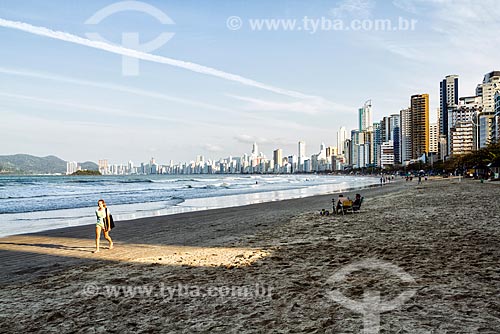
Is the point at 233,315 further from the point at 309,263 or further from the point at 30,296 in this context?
the point at 30,296

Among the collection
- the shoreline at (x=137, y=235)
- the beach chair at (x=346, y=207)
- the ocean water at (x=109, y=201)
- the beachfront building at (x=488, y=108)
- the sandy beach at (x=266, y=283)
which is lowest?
the ocean water at (x=109, y=201)

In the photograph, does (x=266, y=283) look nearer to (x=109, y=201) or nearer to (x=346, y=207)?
(x=346, y=207)

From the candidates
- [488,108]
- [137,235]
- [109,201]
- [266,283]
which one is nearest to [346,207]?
[137,235]

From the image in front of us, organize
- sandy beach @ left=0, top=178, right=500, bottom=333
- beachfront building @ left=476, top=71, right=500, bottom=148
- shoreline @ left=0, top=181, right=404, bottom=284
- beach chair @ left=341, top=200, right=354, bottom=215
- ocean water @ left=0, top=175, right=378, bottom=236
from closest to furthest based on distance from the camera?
sandy beach @ left=0, top=178, right=500, bottom=333
shoreline @ left=0, top=181, right=404, bottom=284
beach chair @ left=341, top=200, right=354, bottom=215
ocean water @ left=0, top=175, right=378, bottom=236
beachfront building @ left=476, top=71, right=500, bottom=148

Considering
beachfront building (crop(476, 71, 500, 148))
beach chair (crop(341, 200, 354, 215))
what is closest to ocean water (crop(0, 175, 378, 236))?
beach chair (crop(341, 200, 354, 215))

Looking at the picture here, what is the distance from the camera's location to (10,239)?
558 inches

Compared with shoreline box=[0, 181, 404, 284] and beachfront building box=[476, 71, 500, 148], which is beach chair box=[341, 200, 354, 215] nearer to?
shoreline box=[0, 181, 404, 284]

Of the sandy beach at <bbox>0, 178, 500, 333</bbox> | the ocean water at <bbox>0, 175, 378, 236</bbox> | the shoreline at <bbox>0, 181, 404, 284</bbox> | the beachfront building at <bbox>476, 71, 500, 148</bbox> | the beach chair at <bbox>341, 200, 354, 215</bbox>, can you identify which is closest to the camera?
the sandy beach at <bbox>0, 178, 500, 333</bbox>

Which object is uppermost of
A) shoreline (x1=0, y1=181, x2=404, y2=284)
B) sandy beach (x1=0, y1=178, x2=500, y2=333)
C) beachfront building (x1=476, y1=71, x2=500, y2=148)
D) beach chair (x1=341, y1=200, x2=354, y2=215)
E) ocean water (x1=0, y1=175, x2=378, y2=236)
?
beachfront building (x1=476, y1=71, x2=500, y2=148)

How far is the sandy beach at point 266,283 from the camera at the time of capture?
5191 millimetres

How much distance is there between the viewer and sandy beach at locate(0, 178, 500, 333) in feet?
17.0

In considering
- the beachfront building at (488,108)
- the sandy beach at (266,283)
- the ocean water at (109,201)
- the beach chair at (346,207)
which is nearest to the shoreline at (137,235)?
the sandy beach at (266,283)

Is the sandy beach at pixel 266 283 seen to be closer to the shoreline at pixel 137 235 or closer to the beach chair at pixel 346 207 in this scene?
the shoreline at pixel 137 235

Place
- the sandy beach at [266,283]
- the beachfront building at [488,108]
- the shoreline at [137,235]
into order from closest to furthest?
1. the sandy beach at [266,283]
2. the shoreline at [137,235]
3. the beachfront building at [488,108]
